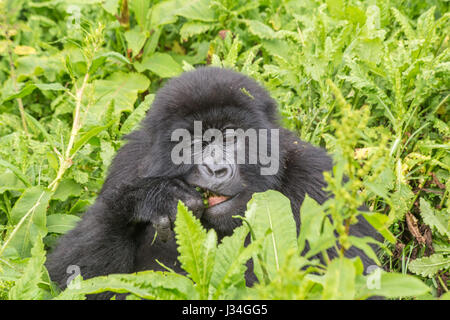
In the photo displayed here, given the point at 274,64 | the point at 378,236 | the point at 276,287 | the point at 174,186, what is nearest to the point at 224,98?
the point at 174,186

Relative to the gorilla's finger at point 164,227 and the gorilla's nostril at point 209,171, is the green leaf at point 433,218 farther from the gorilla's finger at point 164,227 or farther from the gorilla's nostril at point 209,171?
the gorilla's finger at point 164,227

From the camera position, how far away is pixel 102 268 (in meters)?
3.48

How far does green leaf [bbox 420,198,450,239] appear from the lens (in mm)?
3955

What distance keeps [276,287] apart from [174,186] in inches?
62.4

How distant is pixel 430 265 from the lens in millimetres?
3865

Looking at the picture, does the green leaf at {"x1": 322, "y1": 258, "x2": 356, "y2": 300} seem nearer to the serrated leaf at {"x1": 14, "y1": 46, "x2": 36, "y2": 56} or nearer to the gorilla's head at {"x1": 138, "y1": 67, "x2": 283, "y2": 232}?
the gorilla's head at {"x1": 138, "y1": 67, "x2": 283, "y2": 232}

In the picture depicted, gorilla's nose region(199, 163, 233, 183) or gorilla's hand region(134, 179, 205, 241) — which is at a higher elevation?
gorilla's nose region(199, 163, 233, 183)

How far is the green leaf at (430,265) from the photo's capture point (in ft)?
12.6

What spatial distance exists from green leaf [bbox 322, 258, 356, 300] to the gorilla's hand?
55.3 inches

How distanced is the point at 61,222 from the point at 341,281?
2.86m

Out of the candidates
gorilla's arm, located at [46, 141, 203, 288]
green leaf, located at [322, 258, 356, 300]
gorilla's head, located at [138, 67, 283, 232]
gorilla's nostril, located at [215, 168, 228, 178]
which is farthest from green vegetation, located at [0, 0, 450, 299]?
gorilla's nostril, located at [215, 168, 228, 178]

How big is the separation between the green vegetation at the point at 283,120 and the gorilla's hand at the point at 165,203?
686mm

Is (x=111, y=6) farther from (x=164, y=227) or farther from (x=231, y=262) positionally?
(x=231, y=262)

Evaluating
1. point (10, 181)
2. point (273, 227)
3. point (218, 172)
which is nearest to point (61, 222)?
point (10, 181)
